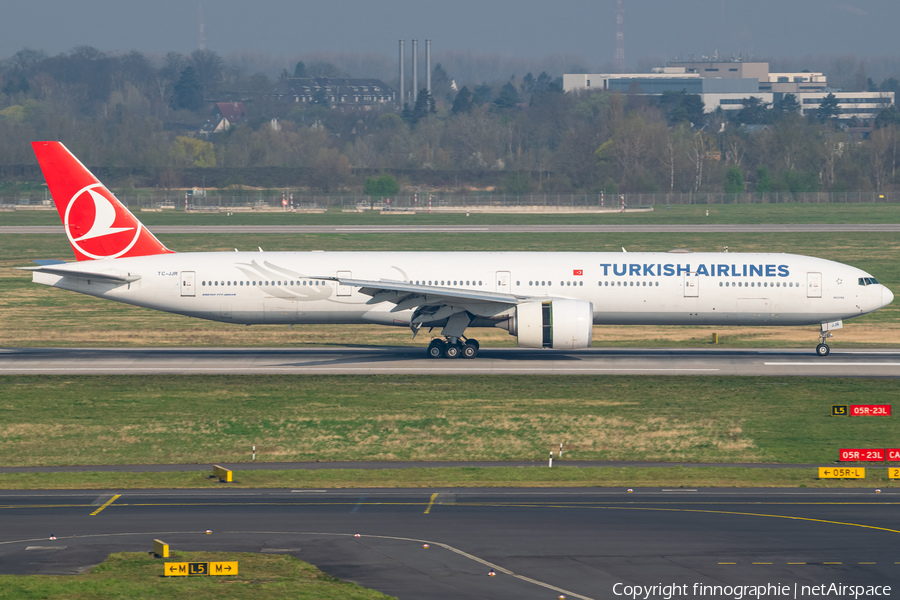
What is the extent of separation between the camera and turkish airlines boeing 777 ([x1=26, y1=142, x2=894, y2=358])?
152 ft

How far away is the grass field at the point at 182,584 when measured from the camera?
19.6 meters

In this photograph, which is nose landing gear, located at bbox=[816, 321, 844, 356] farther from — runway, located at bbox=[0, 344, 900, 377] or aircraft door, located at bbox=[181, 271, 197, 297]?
aircraft door, located at bbox=[181, 271, 197, 297]

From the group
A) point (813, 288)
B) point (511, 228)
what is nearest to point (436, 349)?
point (813, 288)

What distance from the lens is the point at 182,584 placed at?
2027 cm

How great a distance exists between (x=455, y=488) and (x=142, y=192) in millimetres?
147780

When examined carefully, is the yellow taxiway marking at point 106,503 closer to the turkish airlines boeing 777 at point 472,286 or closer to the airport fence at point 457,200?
the turkish airlines boeing 777 at point 472,286

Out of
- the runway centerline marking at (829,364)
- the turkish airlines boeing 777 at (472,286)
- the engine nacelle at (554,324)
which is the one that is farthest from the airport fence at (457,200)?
the engine nacelle at (554,324)

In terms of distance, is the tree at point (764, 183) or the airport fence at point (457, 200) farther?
the tree at point (764, 183)

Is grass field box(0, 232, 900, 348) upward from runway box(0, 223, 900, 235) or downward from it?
downward

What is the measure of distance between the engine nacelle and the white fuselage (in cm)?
221

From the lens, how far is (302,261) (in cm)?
4728

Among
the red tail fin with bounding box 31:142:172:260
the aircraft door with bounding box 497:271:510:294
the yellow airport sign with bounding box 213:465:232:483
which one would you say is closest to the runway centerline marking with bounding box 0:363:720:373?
the aircraft door with bounding box 497:271:510:294

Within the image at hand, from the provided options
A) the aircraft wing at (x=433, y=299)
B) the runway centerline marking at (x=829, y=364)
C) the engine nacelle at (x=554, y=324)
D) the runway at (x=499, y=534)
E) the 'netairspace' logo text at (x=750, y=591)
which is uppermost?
the aircraft wing at (x=433, y=299)

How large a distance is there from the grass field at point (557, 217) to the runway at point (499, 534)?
299 feet
